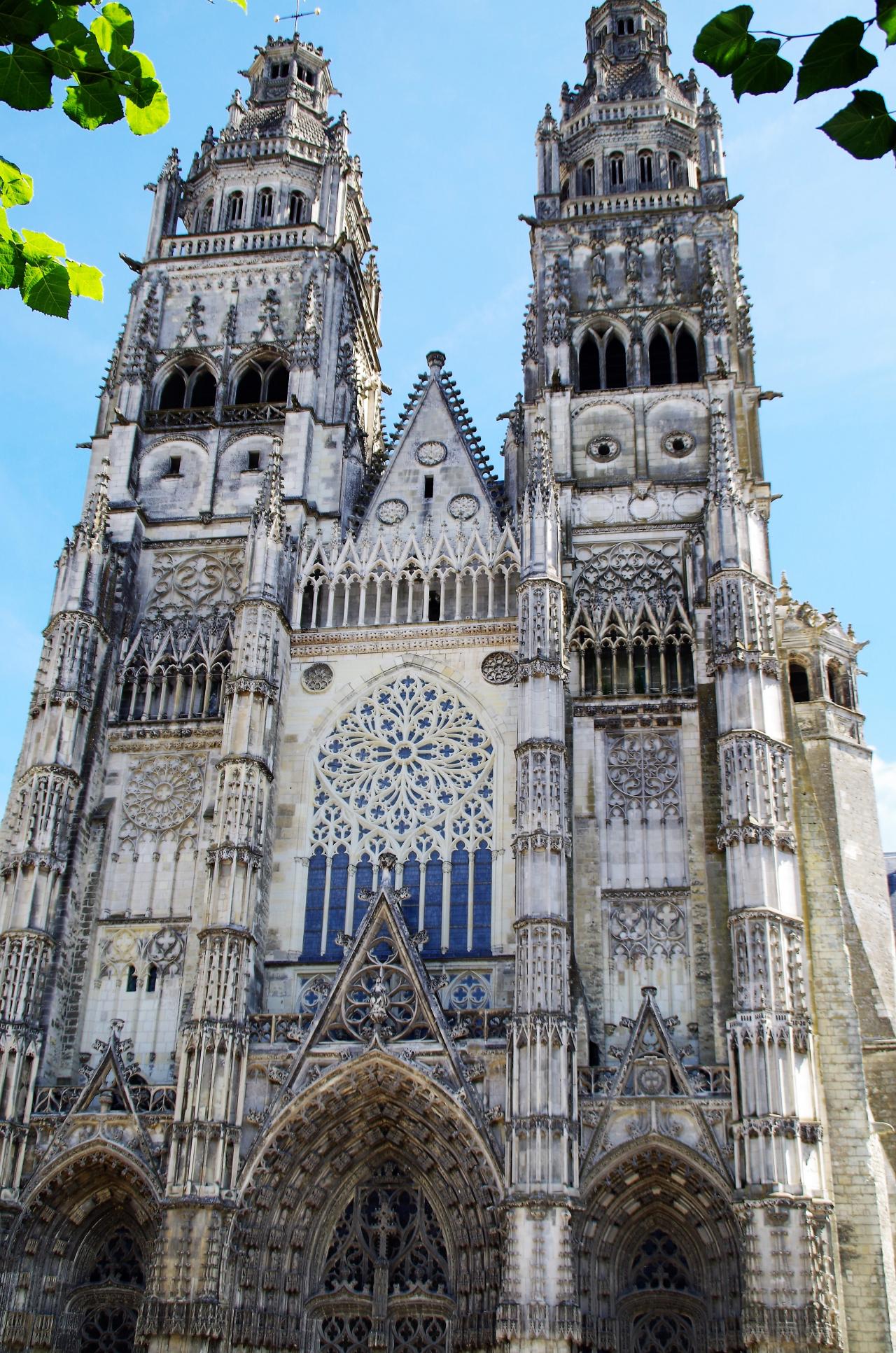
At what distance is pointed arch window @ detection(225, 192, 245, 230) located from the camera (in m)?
38.8

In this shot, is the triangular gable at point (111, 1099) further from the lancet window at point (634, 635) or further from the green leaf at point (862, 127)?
the green leaf at point (862, 127)

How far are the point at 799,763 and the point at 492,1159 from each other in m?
10.3

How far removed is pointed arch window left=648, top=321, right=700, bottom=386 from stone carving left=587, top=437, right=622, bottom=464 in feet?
6.97

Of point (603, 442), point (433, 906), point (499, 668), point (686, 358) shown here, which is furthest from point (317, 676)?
point (686, 358)

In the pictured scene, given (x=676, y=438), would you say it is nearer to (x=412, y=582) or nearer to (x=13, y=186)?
(x=412, y=582)

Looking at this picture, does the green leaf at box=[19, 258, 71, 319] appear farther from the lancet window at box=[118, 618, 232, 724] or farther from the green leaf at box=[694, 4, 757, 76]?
the lancet window at box=[118, 618, 232, 724]

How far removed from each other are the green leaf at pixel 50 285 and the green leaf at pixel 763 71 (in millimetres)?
3219

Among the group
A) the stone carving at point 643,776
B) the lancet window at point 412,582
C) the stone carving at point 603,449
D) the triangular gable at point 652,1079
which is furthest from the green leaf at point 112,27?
the stone carving at point 603,449

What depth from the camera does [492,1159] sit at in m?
22.6

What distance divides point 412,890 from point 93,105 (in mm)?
21456

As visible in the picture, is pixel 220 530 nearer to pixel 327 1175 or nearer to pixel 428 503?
pixel 428 503

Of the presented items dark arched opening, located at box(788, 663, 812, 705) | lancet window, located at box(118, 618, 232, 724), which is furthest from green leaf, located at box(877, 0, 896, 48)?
dark arched opening, located at box(788, 663, 812, 705)

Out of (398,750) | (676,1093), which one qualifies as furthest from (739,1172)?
(398,750)

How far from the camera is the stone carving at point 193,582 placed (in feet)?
104
